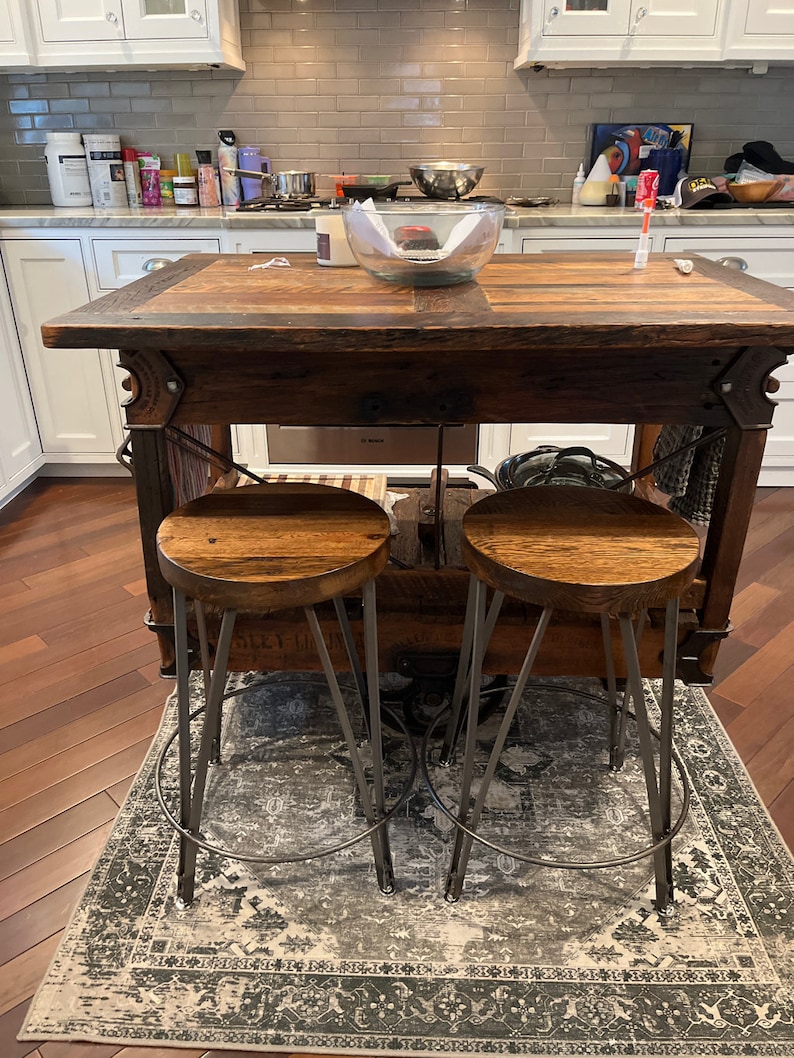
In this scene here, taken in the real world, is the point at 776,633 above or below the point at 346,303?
below

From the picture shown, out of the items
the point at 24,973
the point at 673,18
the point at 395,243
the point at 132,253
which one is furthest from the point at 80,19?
the point at 24,973

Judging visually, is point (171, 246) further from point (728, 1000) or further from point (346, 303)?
point (728, 1000)

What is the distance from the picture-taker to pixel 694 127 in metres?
3.29

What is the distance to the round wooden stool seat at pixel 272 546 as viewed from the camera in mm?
1131

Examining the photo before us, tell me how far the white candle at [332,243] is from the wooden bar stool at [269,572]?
59 centimetres

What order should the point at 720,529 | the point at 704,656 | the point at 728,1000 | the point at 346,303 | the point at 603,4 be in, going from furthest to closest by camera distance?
the point at 603,4
the point at 704,656
the point at 720,529
the point at 346,303
the point at 728,1000

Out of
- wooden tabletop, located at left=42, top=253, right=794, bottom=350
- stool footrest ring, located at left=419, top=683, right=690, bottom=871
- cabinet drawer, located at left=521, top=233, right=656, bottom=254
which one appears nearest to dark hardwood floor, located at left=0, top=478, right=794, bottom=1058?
stool footrest ring, located at left=419, top=683, right=690, bottom=871

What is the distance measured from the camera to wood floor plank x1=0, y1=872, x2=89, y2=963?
1.34 metres

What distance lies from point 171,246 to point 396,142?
3.64 ft

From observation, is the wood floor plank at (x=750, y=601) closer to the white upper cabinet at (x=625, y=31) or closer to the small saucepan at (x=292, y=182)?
the white upper cabinet at (x=625, y=31)

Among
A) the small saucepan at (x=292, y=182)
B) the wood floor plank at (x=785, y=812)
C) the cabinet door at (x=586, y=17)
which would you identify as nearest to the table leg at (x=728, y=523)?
the wood floor plank at (x=785, y=812)

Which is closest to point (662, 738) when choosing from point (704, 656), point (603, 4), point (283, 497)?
point (704, 656)

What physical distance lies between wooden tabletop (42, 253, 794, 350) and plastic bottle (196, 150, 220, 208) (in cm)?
186

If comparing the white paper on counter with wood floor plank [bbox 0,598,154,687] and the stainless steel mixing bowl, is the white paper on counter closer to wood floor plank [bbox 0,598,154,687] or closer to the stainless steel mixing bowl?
the stainless steel mixing bowl
